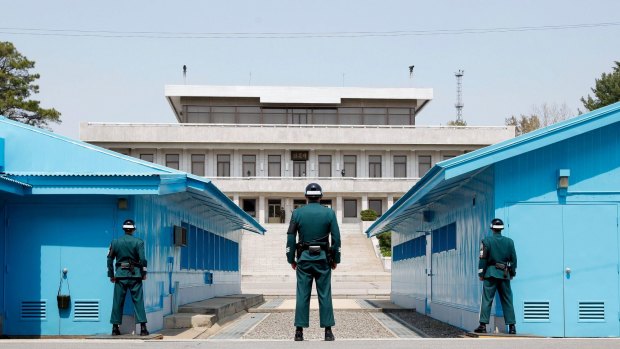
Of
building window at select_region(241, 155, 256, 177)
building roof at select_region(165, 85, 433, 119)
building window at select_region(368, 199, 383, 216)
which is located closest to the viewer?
building window at select_region(241, 155, 256, 177)

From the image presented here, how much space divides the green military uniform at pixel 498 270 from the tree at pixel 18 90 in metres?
64.4

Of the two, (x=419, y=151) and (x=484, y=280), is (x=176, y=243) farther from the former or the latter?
(x=419, y=151)

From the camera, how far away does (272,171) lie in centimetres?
8231

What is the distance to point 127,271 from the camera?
1516cm

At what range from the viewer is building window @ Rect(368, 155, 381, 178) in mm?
82500

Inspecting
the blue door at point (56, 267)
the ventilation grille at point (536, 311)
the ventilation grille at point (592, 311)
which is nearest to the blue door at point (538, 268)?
the ventilation grille at point (536, 311)

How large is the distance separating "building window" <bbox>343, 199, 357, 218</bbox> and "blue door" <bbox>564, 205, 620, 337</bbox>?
2627 inches

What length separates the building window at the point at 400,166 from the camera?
82375 mm

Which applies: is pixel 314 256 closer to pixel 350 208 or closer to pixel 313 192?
pixel 313 192

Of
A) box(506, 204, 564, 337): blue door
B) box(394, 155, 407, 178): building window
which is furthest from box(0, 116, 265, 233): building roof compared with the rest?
box(394, 155, 407, 178): building window

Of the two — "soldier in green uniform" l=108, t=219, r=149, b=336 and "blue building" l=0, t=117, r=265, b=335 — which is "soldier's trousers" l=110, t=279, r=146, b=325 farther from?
"blue building" l=0, t=117, r=265, b=335

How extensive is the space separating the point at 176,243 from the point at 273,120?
65.8 m

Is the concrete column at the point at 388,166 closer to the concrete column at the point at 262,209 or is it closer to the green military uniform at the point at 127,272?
the concrete column at the point at 262,209

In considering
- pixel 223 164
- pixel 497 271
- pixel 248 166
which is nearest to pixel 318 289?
pixel 497 271
